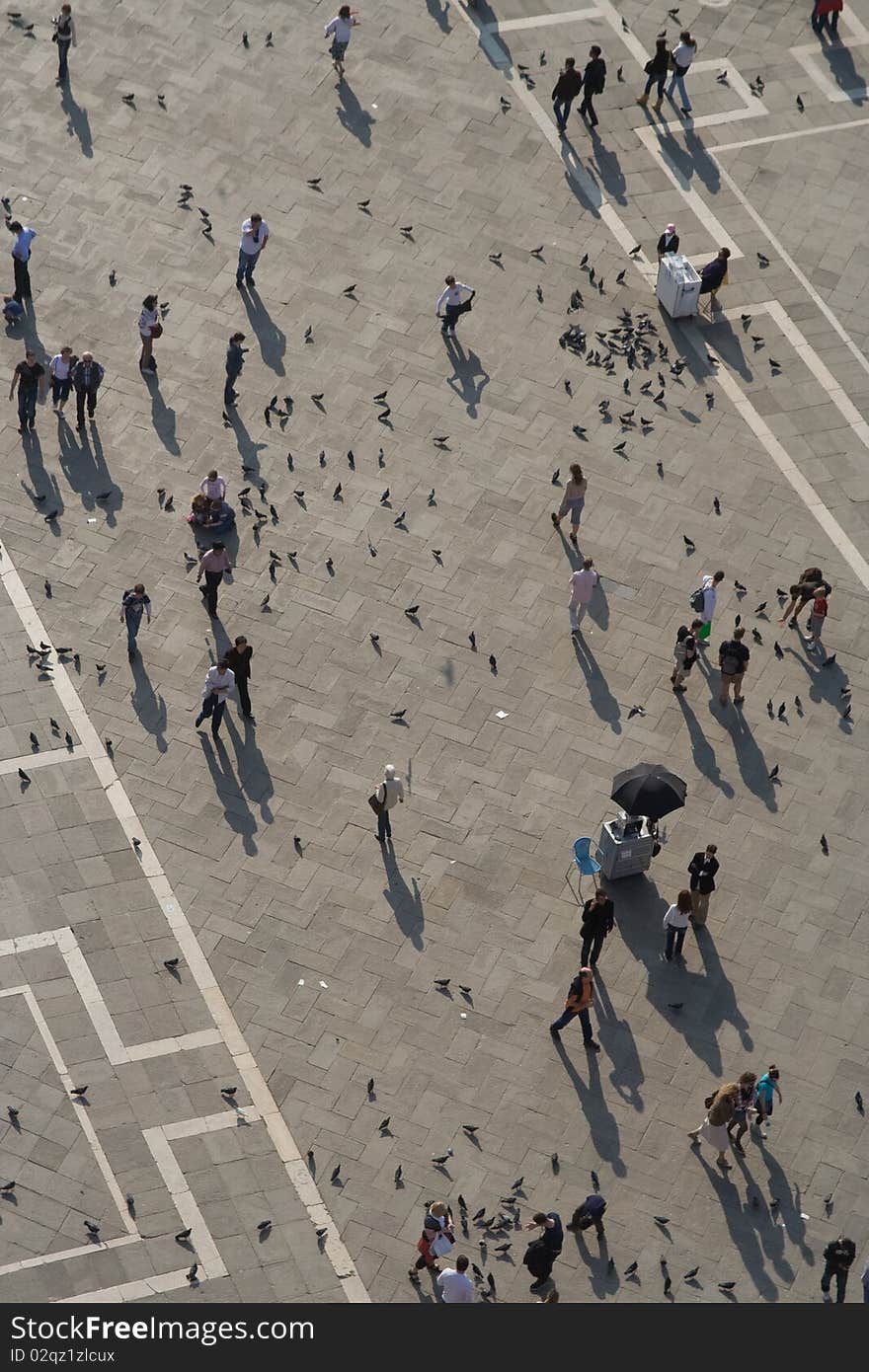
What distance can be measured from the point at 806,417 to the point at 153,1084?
17681 mm

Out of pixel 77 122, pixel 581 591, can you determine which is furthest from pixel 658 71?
pixel 581 591

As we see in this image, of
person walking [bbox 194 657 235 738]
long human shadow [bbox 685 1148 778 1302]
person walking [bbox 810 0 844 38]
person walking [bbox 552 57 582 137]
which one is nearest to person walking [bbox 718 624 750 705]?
person walking [bbox 194 657 235 738]

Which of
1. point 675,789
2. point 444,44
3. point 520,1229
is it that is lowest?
point 520,1229

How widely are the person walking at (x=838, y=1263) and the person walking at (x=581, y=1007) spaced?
448cm

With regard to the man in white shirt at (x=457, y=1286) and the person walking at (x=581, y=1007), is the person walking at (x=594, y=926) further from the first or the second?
the man in white shirt at (x=457, y=1286)

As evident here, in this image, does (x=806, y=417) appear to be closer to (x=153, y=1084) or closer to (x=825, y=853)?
(x=825, y=853)

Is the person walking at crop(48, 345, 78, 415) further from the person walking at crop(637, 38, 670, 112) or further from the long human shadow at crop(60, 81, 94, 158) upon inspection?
the person walking at crop(637, 38, 670, 112)

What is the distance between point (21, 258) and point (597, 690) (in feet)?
44.3

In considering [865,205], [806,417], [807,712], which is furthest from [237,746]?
[865,205]

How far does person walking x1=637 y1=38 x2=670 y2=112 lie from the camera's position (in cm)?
4644

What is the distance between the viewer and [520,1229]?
103 ft

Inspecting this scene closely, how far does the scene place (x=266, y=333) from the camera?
42.8m

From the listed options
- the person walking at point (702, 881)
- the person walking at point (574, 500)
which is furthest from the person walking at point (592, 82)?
the person walking at point (702, 881)

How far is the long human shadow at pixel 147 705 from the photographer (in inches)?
1449
